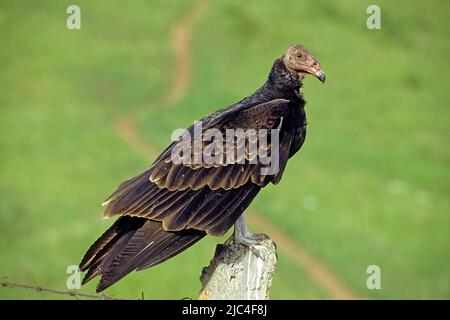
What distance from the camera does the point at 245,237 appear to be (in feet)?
22.3

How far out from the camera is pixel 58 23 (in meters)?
31.4

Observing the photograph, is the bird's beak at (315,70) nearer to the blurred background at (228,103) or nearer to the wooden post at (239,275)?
the wooden post at (239,275)

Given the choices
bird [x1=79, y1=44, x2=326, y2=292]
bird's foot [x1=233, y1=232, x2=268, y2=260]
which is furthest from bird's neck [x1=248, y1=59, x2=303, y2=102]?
bird's foot [x1=233, y1=232, x2=268, y2=260]

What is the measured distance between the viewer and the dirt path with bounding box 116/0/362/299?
17.2 m

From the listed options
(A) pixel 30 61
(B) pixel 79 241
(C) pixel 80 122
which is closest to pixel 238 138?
(B) pixel 79 241

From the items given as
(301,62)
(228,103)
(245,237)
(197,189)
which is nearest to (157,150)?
(228,103)

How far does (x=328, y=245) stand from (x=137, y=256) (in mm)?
12125

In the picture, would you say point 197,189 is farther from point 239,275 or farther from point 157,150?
point 157,150

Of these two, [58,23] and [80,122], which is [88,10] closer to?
[58,23]

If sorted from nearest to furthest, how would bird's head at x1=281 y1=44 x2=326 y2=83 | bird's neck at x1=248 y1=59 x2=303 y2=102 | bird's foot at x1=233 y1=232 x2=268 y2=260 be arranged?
bird's foot at x1=233 y1=232 x2=268 y2=260 < bird's neck at x1=248 y1=59 x2=303 y2=102 < bird's head at x1=281 y1=44 x2=326 y2=83

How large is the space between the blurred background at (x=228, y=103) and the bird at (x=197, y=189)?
5616 millimetres

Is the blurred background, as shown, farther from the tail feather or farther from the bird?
the tail feather

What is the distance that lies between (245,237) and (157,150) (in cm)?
1603

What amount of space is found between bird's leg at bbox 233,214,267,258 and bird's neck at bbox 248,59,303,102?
56.3 inches
